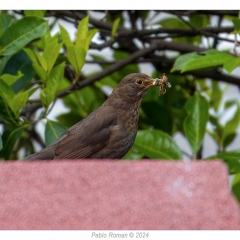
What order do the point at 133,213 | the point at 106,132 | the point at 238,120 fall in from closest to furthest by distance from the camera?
the point at 133,213
the point at 106,132
the point at 238,120

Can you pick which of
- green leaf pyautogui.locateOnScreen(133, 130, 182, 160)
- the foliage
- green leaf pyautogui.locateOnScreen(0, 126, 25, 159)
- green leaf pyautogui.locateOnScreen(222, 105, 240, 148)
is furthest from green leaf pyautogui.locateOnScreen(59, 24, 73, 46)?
green leaf pyautogui.locateOnScreen(222, 105, 240, 148)

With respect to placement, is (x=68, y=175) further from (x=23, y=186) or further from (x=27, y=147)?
(x=27, y=147)

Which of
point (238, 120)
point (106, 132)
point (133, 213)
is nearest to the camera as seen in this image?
point (133, 213)

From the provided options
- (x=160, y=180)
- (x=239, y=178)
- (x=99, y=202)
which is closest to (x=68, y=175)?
(x=99, y=202)

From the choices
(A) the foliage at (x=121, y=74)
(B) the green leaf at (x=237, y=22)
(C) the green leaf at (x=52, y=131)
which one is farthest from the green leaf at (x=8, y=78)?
(B) the green leaf at (x=237, y=22)

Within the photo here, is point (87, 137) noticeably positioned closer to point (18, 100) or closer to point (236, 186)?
point (18, 100)

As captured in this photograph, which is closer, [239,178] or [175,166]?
[175,166]
